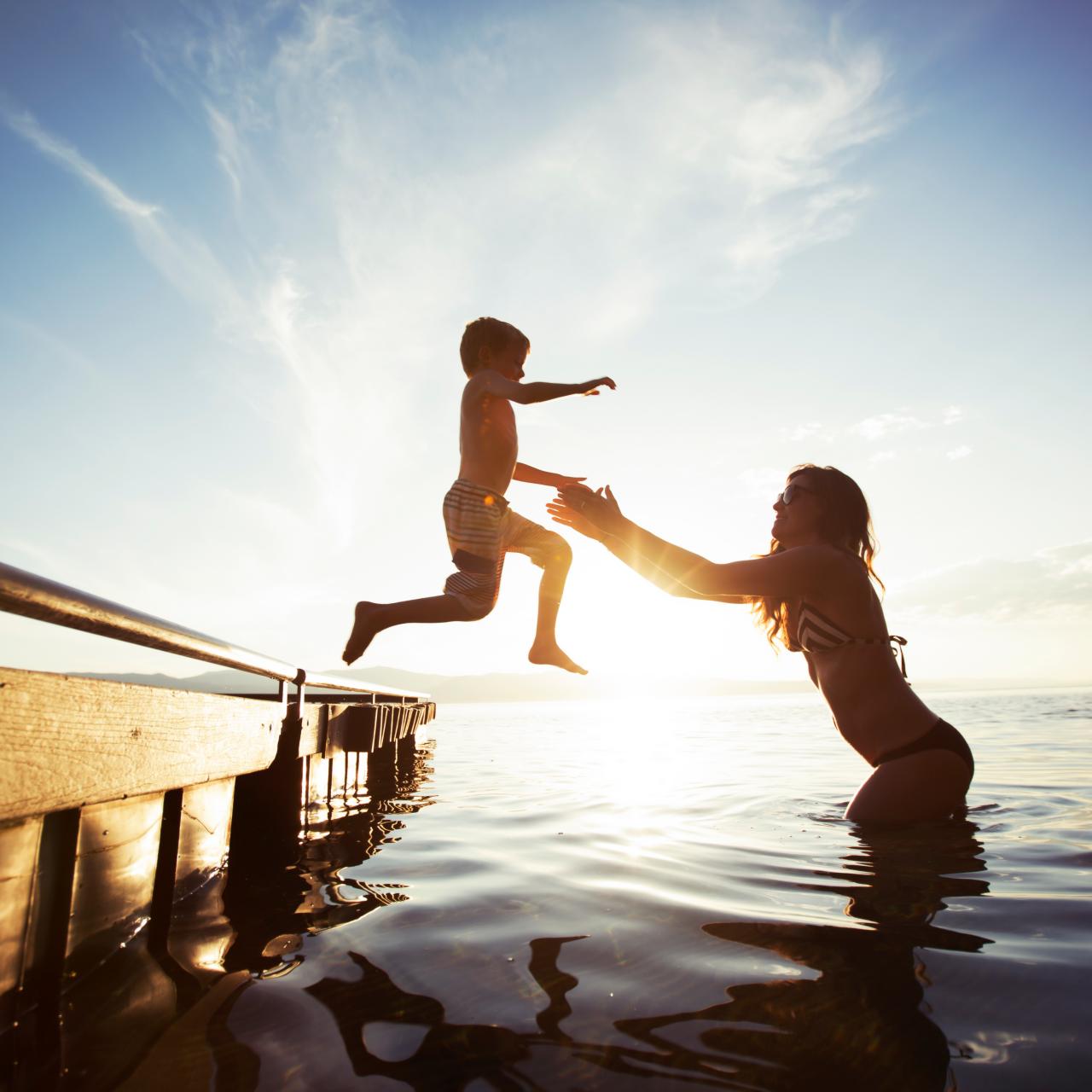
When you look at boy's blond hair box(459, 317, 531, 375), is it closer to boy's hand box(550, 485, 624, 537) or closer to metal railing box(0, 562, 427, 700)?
boy's hand box(550, 485, 624, 537)

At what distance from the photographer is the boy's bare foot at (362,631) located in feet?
14.6

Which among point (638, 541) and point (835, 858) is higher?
point (638, 541)

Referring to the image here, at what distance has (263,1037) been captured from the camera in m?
1.78

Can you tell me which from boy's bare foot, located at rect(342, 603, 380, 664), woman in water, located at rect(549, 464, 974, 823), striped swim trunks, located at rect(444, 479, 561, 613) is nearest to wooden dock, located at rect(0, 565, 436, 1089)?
boy's bare foot, located at rect(342, 603, 380, 664)

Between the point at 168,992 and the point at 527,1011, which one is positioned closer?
the point at 527,1011

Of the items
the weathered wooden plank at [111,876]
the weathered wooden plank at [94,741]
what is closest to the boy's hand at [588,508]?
the weathered wooden plank at [94,741]

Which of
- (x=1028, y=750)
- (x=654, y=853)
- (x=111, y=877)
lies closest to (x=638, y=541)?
(x=654, y=853)

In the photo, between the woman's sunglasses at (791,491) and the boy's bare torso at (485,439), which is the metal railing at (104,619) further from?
the woman's sunglasses at (791,491)

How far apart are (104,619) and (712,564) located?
2.94 m

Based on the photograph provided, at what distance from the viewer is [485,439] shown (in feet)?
14.3

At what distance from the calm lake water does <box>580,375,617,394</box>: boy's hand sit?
2.54 m

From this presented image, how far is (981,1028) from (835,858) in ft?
6.26

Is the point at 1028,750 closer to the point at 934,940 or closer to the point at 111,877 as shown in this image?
the point at 934,940

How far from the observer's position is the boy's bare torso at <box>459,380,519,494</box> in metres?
4.37
